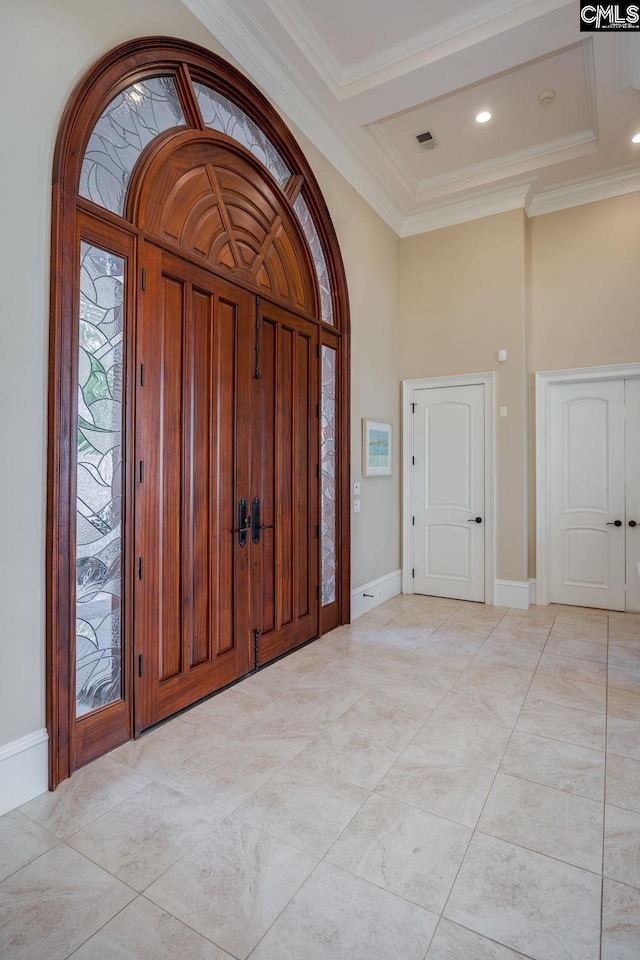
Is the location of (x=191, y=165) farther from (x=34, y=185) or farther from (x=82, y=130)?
(x=34, y=185)

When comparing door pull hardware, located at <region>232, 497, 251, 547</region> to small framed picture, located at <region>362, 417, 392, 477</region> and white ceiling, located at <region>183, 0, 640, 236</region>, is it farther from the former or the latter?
white ceiling, located at <region>183, 0, 640, 236</region>

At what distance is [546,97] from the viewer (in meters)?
3.80

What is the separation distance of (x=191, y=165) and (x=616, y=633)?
4.57 meters

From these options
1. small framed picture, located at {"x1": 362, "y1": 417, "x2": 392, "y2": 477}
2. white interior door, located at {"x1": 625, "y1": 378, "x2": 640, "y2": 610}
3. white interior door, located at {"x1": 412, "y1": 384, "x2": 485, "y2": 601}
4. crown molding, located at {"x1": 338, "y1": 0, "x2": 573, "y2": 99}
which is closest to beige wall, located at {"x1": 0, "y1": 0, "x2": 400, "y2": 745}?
crown molding, located at {"x1": 338, "y1": 0, "x2": 573, "y2": 99}

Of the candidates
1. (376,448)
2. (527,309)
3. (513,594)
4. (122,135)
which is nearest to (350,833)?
(122,135)

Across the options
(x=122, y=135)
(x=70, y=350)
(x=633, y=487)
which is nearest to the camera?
(x=70, y=350)

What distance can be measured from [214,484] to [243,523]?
1.21 ft

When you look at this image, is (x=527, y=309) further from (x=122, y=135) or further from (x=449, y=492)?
(x=122, y=135)

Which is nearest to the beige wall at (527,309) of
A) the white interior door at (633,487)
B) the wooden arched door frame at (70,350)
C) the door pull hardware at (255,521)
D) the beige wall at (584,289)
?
the beige wall at (584,289)

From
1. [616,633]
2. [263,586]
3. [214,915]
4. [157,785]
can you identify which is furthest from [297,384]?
[616,633]

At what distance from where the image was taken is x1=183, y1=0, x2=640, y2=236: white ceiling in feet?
10.1

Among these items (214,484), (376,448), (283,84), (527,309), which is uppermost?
(283,84)

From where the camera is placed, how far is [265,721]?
2637 millimetres

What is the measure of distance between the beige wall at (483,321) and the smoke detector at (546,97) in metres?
1.05
